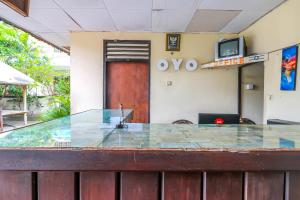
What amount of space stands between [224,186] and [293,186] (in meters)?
0.19

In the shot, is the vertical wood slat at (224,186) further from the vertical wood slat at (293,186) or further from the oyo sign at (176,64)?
the oyo sign at (176,64)

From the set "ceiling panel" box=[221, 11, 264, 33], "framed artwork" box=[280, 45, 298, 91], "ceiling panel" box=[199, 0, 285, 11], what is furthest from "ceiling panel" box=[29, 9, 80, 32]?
"framed artwork" box=[280, 45, 298, 91]

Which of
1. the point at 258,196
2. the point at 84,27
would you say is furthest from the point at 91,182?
the point at 84,27

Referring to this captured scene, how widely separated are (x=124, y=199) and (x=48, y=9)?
4457 millimetres

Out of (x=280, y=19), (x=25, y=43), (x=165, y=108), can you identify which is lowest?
(x=165, y=108)

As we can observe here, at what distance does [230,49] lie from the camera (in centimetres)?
542

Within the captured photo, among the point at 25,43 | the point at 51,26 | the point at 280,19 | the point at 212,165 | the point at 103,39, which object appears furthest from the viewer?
the point at 25,43

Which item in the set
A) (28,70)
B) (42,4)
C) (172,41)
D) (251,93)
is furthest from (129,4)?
(28,70)

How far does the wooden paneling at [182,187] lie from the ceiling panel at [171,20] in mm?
4175

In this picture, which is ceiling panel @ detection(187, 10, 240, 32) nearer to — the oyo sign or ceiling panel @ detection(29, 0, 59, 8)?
the oyo sign

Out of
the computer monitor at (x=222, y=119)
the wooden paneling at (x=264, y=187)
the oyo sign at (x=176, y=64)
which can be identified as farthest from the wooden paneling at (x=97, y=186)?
the oyo sign at (x=176, y=64)

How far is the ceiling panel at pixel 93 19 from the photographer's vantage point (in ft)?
15.1

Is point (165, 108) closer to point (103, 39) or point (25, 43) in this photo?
point (103, 39)

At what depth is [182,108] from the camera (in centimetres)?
612
